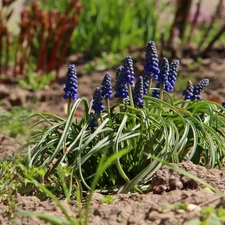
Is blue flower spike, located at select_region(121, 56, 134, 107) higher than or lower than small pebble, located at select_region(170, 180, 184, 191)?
higher

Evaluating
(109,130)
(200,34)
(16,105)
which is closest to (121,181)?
(109,130)

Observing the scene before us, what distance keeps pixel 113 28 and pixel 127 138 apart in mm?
5093

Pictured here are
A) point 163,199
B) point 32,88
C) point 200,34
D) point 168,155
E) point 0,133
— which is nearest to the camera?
point 163,199

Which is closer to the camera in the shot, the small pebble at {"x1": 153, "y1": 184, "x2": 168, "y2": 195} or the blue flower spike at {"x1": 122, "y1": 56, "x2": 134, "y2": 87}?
the small pebble at {"x1": 153, "y1": 184, "x2": 168, "y2": 195}

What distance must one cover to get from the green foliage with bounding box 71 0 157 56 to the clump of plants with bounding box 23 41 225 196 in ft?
14.9

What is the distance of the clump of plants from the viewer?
3.37 m

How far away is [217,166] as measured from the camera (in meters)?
3.63

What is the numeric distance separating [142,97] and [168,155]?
1.25ft

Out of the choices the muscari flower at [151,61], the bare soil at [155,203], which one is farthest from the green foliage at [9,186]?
the muscari flower at [151,61]

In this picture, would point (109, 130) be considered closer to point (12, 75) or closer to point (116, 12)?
point (12, 75)

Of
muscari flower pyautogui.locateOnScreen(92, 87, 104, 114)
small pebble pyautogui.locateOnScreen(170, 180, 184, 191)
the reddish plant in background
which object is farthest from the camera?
the reddish plant in background

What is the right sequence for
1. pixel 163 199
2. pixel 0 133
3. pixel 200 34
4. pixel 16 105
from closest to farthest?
pixel 163 199 → pixel 0 133 → pixel 16 105 → pixel 200 34

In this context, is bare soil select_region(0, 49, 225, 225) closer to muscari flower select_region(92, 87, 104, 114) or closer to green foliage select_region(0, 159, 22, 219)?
green foliage select_region(0, 159, 22, 219)

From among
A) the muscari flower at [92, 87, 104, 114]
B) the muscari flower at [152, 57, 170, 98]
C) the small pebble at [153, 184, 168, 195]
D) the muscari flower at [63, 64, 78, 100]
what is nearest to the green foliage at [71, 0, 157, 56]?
the muscari flower at [152, 57, 170, 98]
